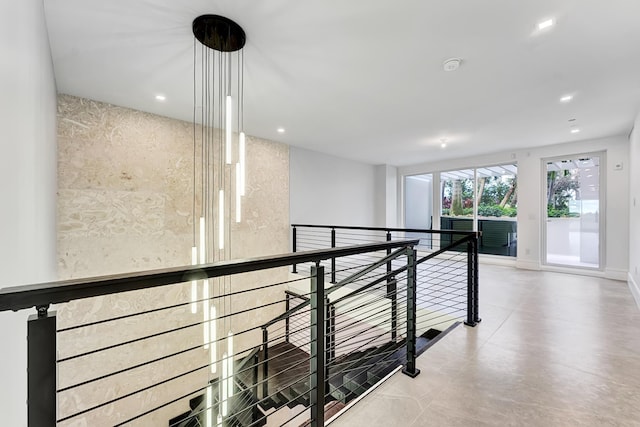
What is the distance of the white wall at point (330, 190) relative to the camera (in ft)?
19.0

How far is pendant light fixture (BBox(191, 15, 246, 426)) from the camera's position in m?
2.27

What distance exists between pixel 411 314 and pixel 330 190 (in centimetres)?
473

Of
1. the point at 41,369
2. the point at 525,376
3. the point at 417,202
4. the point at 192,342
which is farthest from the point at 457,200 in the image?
the point at 41,369

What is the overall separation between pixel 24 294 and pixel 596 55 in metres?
4.00

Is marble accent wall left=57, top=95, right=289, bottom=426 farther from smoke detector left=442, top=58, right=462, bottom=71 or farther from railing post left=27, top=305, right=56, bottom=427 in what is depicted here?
smoke detector left=442, top=58, right=462, bottom=71

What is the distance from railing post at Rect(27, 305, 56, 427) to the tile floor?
4.49 feet

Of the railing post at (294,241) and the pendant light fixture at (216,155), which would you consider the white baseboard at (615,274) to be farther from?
the pendant light fixture at (216,155)

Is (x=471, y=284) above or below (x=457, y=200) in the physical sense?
below

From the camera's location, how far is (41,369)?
712 millimetres

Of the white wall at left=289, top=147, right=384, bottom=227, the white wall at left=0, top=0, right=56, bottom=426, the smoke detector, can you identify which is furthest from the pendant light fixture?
the smoke detector

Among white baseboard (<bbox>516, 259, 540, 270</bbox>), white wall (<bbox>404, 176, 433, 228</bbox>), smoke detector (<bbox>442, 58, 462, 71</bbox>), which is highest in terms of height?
smoke detector (<bbox>442, 58, 462, 71</bbox>)

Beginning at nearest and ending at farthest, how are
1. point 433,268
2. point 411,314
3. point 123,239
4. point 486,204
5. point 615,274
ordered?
1. point 411,314
2. point 123,239
3. point 615,274
4. point 433,268
5. point 486,204

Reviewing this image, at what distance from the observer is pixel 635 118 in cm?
400

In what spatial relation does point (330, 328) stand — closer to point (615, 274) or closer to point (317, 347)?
point (317, 347)
